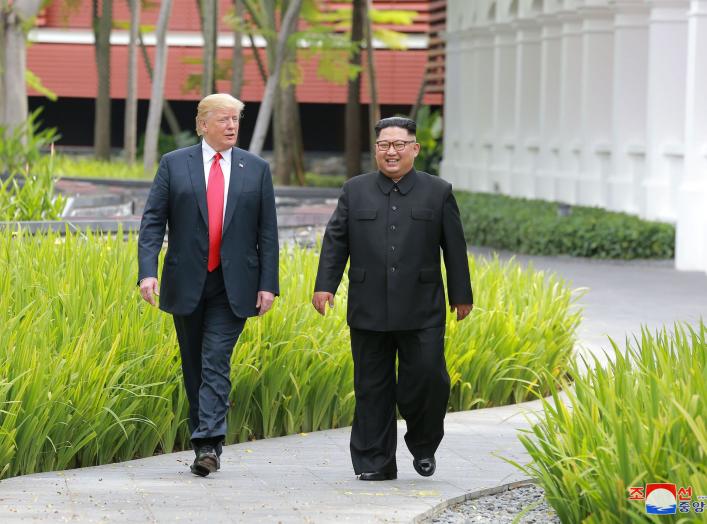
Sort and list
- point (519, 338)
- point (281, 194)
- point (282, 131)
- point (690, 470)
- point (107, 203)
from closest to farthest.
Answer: point (690, 470) → point (519, 338) → point (107, 203) → point (281, 194) → point (282, 131)

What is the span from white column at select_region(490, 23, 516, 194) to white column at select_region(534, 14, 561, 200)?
252 centimetres

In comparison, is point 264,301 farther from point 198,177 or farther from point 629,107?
point 629,107

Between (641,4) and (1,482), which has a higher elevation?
(641,4)

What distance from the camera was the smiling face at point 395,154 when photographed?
7.20 metres

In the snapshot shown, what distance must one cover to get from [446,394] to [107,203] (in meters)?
12.6

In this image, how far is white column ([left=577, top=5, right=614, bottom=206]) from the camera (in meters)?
25.4

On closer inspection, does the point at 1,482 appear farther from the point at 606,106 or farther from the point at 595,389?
the point at 606,106

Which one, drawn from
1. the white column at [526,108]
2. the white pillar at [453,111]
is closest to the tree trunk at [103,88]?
the white pillar at [453,111]

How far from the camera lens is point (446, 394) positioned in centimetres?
737

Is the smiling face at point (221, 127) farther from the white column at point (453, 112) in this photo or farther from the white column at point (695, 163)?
the white column at point (453, 112)

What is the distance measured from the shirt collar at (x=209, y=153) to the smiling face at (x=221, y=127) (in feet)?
0.12

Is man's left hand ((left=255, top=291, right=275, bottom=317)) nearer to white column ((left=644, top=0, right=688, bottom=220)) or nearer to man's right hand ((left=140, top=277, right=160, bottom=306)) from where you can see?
man's right hand ((left=140, top=277, right=160, bottom=306))

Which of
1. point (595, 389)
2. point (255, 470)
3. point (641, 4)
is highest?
point (641, 4)

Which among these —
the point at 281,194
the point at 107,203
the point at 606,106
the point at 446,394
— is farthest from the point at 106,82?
the point at 446,394
